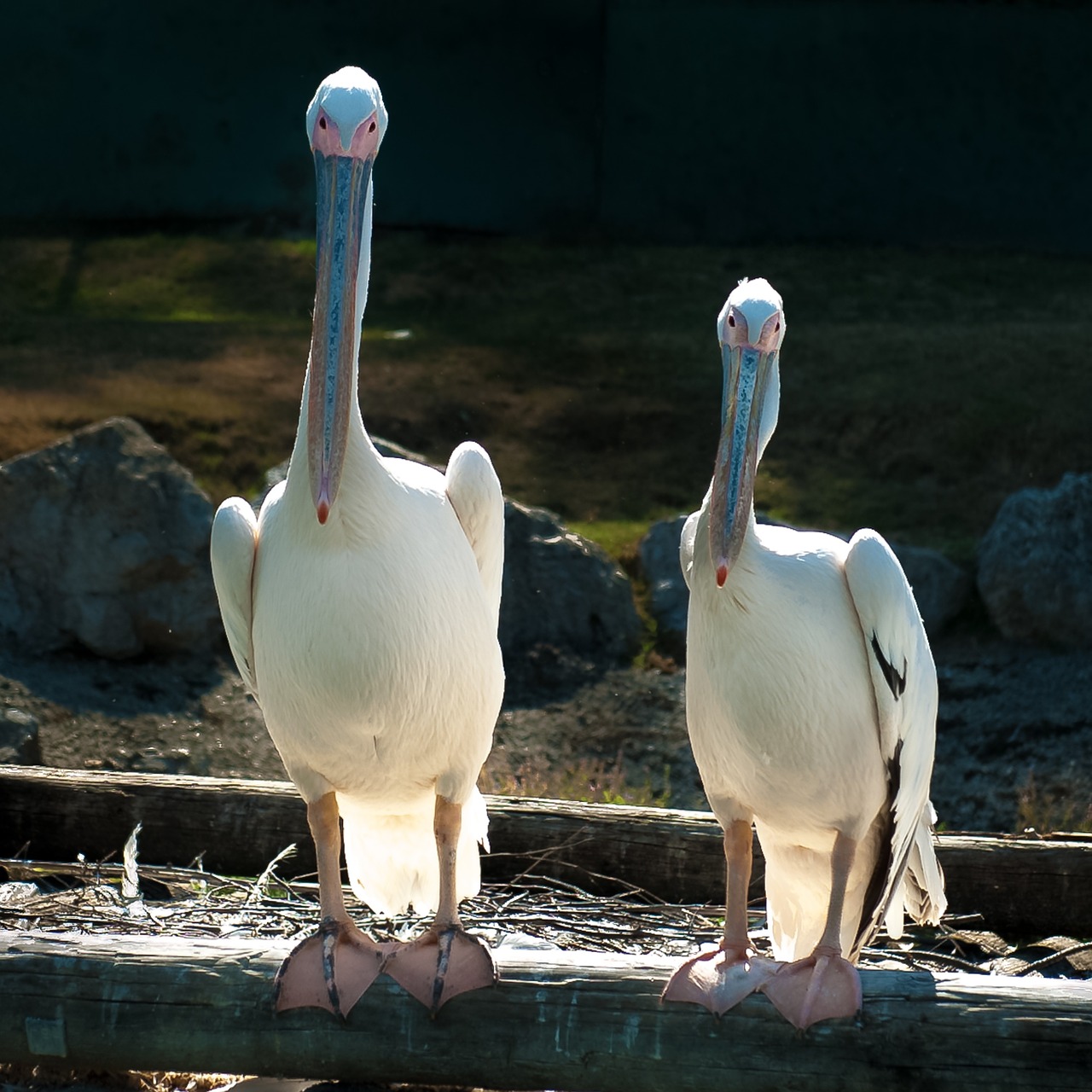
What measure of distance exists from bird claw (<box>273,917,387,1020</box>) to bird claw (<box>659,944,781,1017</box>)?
1.98ft

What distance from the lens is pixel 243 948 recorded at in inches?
129

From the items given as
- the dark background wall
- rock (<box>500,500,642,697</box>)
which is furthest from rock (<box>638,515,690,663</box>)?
the dark background wall

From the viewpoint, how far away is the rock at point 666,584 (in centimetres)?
718

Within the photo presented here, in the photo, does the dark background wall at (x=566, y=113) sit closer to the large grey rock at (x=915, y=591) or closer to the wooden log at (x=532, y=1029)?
the large grey rock at (x=915, y=591)

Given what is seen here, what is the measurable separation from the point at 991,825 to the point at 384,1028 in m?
3.41

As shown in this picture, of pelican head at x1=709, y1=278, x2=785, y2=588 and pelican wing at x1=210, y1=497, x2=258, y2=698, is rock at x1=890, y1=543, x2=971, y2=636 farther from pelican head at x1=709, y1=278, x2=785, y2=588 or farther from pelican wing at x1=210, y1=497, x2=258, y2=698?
pelican wing at x1=210, y1=497, x2=258, y2=698

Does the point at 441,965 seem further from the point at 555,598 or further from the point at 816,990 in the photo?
the point at 555,598

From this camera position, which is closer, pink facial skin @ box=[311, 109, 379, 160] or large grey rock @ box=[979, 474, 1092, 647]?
pink facial skin @ box=[311, 109, 379, 160]

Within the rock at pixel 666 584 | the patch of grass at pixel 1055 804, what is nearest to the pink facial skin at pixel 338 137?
the patch of grass at pixel 1055 804

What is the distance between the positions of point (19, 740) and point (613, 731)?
2374 millimetres

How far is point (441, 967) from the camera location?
316 cm

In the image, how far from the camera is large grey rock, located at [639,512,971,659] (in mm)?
7199

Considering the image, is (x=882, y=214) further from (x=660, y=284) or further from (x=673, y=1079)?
(x=673, y=1079)

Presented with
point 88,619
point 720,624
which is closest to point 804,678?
point 720,624
